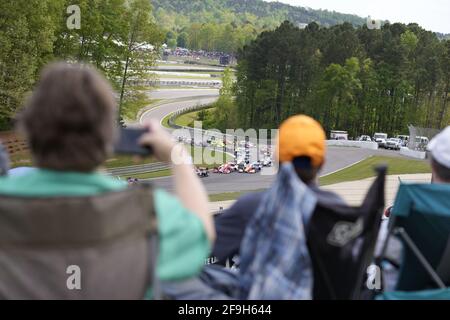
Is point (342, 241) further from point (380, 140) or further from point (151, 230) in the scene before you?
point (380, 140)

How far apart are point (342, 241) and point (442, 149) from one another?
0.88m

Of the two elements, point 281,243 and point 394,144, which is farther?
point 394,144

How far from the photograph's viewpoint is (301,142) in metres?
2.86

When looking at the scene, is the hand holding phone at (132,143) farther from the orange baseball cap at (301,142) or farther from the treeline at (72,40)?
the treeline at (72,40)

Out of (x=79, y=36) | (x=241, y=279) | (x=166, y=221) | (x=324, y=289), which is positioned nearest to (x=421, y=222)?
(x=324, y=289)

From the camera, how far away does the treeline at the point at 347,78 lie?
7119cm

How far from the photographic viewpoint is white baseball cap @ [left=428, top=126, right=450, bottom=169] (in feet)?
10.8

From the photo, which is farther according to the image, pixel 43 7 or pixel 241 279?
pixel 43 7

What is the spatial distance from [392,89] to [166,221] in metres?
76.3

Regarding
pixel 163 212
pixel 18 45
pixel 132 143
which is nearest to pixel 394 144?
pixel 18 45

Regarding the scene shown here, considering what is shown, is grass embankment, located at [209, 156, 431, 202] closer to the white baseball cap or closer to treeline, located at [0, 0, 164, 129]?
treeline, located at [0, 0, 164, 129]

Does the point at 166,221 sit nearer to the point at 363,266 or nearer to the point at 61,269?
the point at 61,269

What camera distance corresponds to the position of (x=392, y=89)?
75312 mm

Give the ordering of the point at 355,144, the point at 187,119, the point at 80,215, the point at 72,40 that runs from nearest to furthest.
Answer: the point at 80,215 → the point at 72,40 → the point at 355,144 → the point at 187,119
